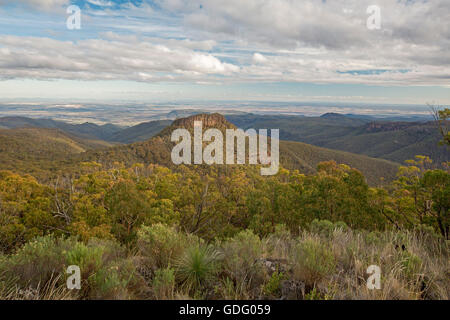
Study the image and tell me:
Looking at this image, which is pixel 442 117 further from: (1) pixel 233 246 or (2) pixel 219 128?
(2) pixel 219 128

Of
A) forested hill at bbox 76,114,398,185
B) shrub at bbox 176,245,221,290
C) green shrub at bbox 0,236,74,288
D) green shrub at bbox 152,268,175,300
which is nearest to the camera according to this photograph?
green shrub at bbox 152,268,175,300

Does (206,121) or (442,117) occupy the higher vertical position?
(206,121)

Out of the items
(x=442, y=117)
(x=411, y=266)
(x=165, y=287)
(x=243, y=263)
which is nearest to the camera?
(x=165, y=287)

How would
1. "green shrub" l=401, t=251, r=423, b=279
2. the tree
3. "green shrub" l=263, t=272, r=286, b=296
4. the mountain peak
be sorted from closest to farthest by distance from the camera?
1. "green shrub" l=263, t=272, r=286, b=296
2. "green shrub" l=401, t=251, r=423, b=279
3. the tree
4. the mountain peak

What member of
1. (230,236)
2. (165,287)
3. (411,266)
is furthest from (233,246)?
(230,236)

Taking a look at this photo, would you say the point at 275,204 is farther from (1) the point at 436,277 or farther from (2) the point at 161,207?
(1) the point at 436,277

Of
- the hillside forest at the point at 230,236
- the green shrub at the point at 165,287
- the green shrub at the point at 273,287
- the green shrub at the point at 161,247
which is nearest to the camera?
the green shrub at the point at 165,287

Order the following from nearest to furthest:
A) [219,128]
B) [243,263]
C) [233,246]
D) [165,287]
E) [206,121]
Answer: [165,287]
[243,263]
[233,246]
[219,128]
[206,121]

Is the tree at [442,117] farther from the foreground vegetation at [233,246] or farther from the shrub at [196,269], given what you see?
the shrub at [196,269]

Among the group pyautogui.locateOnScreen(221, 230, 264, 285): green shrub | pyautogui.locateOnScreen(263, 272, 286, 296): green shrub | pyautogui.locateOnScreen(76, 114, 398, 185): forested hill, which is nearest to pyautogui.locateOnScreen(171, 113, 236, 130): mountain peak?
pyautogui.locateOnScreen(76, 114, 398, 185): forested hill

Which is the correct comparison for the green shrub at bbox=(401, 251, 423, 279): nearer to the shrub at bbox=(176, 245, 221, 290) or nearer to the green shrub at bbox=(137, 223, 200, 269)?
the shrub at bbox=(176, 245, 221, 290)

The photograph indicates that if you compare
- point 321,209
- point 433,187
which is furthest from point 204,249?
point 433,187

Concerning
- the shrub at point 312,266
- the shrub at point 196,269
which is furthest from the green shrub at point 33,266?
the shrub at point 312,266
